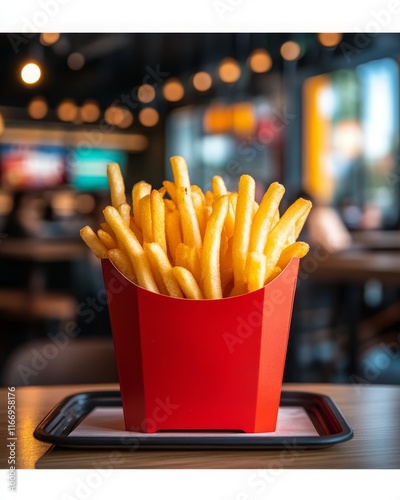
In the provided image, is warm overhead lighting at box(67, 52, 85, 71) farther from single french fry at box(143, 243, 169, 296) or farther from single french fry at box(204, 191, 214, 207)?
single french fry at box(143, 243, 169, 296)

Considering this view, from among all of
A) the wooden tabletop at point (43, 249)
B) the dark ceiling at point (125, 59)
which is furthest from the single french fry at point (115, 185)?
the dark ceiling at point (125, 59)

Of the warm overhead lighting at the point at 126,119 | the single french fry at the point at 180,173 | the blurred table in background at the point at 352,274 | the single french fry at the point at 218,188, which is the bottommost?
the blurred table in background at the point at 352,274

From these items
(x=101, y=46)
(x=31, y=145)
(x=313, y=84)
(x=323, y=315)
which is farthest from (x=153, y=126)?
(x=323, y=315)

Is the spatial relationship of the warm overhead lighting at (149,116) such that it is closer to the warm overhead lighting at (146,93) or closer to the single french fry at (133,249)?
the warm overhead lighting at (146,93)

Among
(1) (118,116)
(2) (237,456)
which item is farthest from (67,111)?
(2) (237,456)

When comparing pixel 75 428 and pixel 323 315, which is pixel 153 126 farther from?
pixel 75 428

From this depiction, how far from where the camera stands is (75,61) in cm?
1217

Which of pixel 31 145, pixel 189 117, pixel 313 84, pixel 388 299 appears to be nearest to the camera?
pixel 388 299

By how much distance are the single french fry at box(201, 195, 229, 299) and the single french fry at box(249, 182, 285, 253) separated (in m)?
0.04

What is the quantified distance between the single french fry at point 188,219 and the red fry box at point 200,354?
0.27 feet

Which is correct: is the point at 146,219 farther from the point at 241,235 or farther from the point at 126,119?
the point at 126,119

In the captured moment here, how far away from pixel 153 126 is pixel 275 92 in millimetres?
4115

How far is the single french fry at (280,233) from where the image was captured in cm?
93
